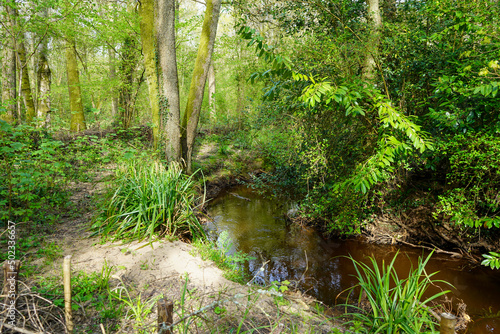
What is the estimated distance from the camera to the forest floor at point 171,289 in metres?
2.24

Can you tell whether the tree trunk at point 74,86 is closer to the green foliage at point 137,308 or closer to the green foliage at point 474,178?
the green foliage at point 137,308

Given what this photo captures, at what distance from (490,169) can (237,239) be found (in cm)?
448

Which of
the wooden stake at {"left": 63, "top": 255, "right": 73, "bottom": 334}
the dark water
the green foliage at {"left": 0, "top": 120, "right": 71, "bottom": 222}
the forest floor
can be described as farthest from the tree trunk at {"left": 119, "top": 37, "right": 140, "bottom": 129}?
the wooden stake at {"left": 63, "top": 255, "right": 73, "bottom": 334}

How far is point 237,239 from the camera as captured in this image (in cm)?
555

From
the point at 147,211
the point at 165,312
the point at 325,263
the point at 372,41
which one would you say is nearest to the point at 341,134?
the point at 372,41

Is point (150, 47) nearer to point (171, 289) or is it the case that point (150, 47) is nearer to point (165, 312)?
point (171, 289)

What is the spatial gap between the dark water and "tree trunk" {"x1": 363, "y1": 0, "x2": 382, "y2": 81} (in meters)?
3.22

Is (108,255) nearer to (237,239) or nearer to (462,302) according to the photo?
(237,239)

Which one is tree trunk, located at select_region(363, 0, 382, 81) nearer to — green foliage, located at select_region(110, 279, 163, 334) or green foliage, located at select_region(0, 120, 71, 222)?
green foliage, located at select_region(110, 279, 163, 334)

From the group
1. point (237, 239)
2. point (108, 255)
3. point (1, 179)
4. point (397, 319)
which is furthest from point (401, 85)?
point (1, 179)

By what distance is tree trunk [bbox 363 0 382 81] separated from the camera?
13.4 ft

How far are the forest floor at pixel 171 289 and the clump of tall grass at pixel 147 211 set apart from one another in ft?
0.71

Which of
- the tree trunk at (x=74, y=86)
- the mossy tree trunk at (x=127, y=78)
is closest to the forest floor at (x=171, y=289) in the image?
the mossy tree trunk at (x=127, y=78)

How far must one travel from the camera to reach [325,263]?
4738 mm
